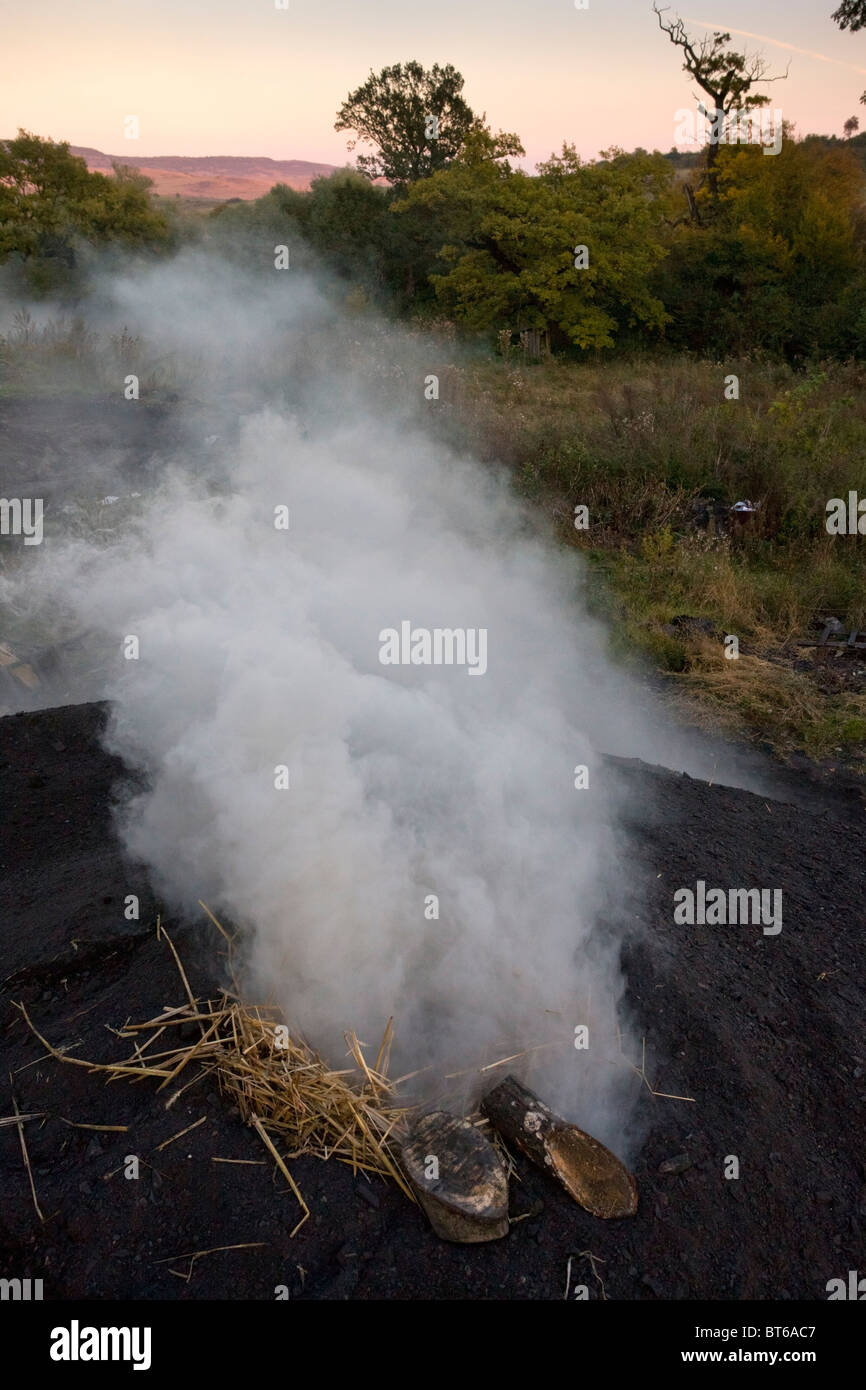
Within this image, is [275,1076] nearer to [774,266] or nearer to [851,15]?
[774,266]

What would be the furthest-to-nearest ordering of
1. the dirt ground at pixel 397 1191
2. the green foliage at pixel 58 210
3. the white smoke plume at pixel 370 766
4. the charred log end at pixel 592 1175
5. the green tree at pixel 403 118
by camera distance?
the green tree at pixel 403 118 → the green foliage at pixel 58 210 → the white smoke plume at pixel 370 766 → the charred log end at pixel 592 1175 → the dirt ground at pixel 397 1191

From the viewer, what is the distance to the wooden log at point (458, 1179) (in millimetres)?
2100

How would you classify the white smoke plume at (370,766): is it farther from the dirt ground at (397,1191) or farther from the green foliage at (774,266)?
the green foliage at (774,266)

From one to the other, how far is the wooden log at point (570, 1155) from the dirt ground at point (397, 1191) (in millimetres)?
45

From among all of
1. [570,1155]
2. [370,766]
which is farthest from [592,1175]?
[370,766]

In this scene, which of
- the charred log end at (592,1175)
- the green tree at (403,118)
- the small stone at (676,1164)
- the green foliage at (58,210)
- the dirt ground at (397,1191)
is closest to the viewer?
the dirt ground at (397,1191)

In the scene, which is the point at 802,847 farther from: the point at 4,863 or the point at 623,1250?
the point at 4,863

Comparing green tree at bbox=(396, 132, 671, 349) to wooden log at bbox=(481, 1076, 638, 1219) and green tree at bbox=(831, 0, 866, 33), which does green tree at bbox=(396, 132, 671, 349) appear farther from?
wooden log at bbox=(481, 1076, 638, 1219)

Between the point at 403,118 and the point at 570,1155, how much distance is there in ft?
79.8

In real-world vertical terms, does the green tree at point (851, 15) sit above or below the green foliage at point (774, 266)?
above

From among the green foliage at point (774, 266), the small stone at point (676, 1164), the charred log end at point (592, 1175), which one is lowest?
the small stone at point (676, 1164)

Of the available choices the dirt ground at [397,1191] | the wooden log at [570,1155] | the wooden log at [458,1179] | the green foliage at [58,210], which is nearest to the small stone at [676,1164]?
the dirt ground at [397,1191]

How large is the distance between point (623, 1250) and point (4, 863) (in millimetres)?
2803

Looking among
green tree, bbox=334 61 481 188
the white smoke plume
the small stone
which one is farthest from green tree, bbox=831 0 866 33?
the small stone
